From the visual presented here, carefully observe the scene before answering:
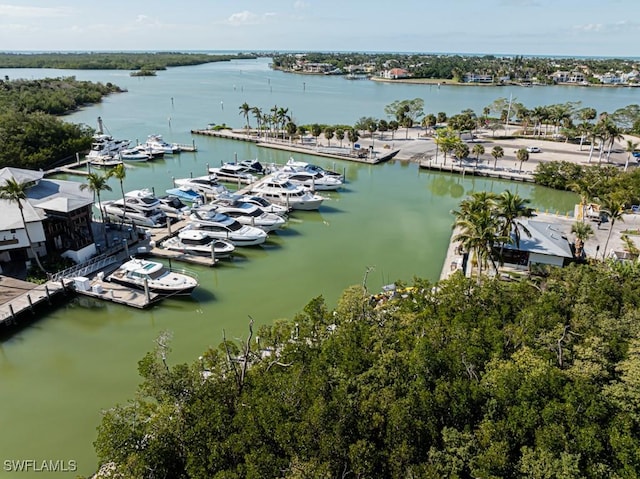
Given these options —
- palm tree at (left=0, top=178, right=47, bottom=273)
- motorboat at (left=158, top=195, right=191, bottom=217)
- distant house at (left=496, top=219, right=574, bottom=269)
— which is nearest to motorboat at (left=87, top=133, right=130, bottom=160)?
motorboat at (left=158, top=195, right=191, bottom=217)

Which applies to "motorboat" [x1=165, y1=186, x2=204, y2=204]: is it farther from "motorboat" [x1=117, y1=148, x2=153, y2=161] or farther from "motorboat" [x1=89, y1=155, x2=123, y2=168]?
"motorboat" [x1=117, y1=148, x2=153, y2=161]

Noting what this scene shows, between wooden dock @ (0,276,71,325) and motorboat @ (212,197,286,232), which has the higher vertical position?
motorboat @ (212,197,286,232)

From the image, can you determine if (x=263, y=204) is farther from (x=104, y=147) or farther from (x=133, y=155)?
(x=104, y=147)

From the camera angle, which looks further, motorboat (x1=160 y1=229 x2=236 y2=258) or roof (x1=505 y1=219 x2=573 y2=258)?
motorboat (x1=160 y1=229 x2=236 y2=258)

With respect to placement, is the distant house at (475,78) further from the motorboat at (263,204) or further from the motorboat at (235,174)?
the motorboat at (263,204)

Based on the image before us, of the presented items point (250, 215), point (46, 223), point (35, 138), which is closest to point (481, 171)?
point (250, 215)

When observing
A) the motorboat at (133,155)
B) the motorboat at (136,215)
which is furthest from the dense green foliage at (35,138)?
the motorboat at (136,215)

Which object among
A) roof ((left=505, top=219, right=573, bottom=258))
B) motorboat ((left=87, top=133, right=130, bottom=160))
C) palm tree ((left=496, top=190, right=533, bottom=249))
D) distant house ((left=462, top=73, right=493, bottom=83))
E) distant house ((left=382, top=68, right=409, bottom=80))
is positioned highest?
distant house ((left=382, top=68, right=409, bottom=80))
